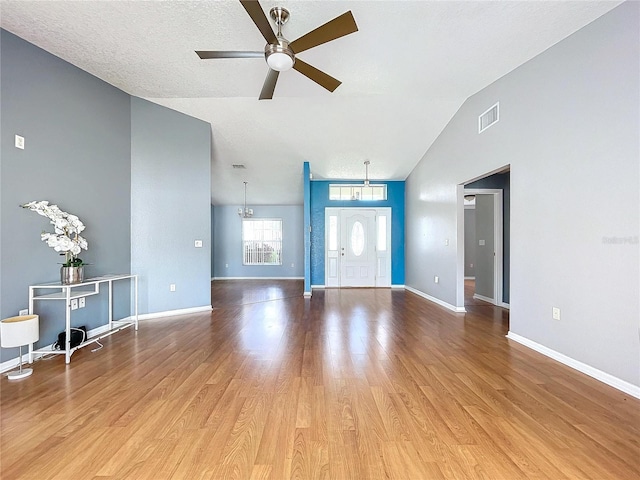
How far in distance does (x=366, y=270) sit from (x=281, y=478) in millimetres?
6167

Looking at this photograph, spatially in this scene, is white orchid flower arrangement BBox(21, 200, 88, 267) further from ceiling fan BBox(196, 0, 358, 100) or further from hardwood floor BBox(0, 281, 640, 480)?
ceiling fan BBox(196, 0, 358, 100)

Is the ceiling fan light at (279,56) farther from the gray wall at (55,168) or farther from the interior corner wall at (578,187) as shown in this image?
the interior corner wall at (578,187)

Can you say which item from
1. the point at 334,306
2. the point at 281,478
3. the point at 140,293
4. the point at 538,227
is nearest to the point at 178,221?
the point at 140,293

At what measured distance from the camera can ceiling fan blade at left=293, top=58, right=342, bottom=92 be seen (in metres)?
2.59

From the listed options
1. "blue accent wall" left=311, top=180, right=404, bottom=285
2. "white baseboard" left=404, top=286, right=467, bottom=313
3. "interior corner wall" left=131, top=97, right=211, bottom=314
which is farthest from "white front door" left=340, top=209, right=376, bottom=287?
"interior corner wall" left=131, top=97, right=211, bottom=314

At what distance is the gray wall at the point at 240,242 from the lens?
921 centimetres

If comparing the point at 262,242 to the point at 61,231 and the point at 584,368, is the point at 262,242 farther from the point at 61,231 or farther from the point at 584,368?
the point at 584,368

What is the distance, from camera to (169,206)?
4500 millimetres

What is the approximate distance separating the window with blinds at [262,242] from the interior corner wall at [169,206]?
4446mm

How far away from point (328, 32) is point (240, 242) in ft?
25.3

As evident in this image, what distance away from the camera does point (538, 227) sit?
304 cm

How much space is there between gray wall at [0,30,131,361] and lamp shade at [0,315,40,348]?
1.25 ft

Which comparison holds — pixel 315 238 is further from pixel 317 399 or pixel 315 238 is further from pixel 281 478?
pixel 281 478

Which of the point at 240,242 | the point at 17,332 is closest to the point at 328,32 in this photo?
the point at 17,332
